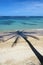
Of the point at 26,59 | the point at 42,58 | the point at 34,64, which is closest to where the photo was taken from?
the point at 42,58

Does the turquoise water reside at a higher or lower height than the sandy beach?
higher

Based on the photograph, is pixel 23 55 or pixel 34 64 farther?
pixel 23 55

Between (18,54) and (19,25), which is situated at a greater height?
(19,25)

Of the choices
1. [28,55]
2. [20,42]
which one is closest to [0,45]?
[20,42]

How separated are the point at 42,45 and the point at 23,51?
5.17 feet

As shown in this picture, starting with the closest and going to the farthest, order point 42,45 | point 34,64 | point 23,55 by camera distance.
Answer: point 34,64 → point 23,55 → point 42,45

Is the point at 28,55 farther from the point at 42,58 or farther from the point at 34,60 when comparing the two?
the point at 42,58

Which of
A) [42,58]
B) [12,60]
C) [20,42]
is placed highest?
[20,42]

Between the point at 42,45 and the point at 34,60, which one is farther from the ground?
the point at 42,45

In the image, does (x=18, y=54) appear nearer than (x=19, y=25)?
Yes

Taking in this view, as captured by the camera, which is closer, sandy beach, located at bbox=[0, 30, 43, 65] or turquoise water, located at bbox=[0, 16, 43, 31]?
sandy beach, located at bbox=[0, 30, 43, 65]

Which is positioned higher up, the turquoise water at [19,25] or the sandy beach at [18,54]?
the turquoise water at [19,25]

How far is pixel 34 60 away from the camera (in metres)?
8.48

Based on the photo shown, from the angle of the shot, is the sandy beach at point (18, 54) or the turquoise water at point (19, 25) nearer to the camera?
the sandy beach at point (18, 54)
